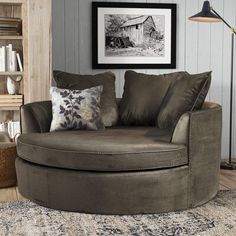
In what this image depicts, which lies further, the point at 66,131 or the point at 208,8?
the point at 208,8

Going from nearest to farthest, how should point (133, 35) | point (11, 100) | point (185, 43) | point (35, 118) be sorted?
point (35, 118), point (11, 100), point (133, 35), point (185, 43)

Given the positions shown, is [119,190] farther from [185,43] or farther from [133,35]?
[185,43]

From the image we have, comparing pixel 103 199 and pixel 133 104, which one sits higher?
pixel 133 104

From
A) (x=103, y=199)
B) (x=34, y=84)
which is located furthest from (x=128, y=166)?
(x=34, y=84)

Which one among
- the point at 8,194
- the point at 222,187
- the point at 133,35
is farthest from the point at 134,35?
the point at 8,194

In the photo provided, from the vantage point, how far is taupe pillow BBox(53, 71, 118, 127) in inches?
163

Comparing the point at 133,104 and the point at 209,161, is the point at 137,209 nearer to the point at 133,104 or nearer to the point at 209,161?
the point at 209,161

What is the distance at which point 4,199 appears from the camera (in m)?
3.66

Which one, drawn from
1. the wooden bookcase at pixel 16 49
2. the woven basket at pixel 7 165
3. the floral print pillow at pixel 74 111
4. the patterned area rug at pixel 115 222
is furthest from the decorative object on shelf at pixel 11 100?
the patterned area rug at pixel 115 222

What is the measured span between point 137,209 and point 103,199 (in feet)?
0.74

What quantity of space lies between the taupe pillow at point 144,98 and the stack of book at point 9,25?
117cm

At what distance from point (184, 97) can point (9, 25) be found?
1795 mm

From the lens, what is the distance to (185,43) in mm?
5113

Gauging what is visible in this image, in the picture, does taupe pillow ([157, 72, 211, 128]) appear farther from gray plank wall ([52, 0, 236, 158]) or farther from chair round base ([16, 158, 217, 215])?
gray plank wall ([52, 0, 236, 158])
